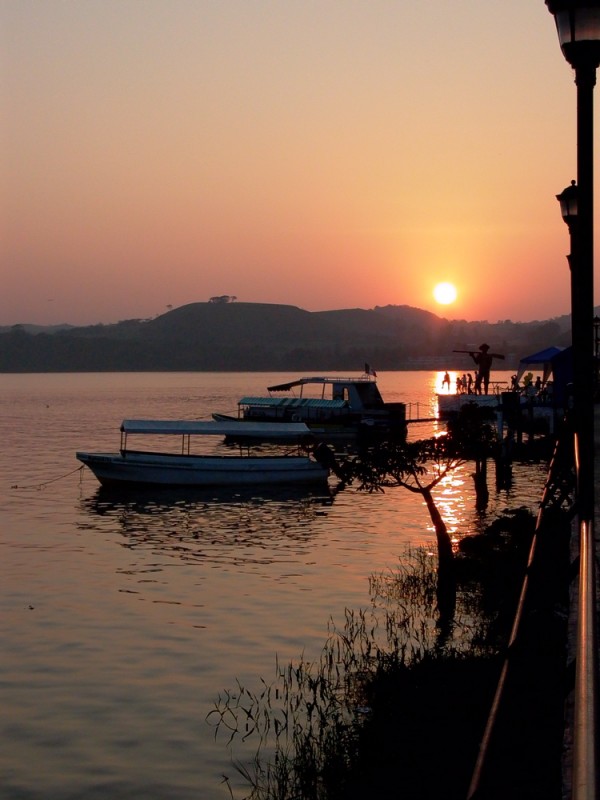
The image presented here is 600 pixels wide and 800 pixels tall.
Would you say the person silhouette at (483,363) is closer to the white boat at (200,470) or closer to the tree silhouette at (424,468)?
the white boat at (200,470)

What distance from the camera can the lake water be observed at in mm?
15013

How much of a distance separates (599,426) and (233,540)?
42.9 feet

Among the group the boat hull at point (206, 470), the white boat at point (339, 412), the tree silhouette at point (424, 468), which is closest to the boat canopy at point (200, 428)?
the boat hull at point (206, 470)

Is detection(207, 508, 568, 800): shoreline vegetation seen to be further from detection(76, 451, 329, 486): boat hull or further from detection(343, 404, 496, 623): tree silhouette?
detection(76, 451, 329, 486): boat hull

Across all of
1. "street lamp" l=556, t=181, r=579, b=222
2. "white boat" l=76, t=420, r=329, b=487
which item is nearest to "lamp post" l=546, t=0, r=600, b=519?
"street lamp" l=556, t=181, r=579, b=222

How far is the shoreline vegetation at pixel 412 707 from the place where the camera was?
35.6 ft

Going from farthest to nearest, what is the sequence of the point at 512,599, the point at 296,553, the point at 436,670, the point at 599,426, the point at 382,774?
the point at 296,553, the point at 599,426, the point at 512,599, the point at 436,670, the point at 382,774

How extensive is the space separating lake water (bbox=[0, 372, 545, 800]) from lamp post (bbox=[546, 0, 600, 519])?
675 centimetres

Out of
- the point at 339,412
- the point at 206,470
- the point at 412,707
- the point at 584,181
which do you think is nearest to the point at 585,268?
the point at 584,181

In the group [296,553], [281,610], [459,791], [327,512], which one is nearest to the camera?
[459,791]

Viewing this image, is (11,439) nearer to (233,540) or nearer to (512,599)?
(233,540)

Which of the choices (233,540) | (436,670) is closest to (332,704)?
(436,670)

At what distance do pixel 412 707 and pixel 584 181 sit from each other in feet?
23.1

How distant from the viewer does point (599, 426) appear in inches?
1214
